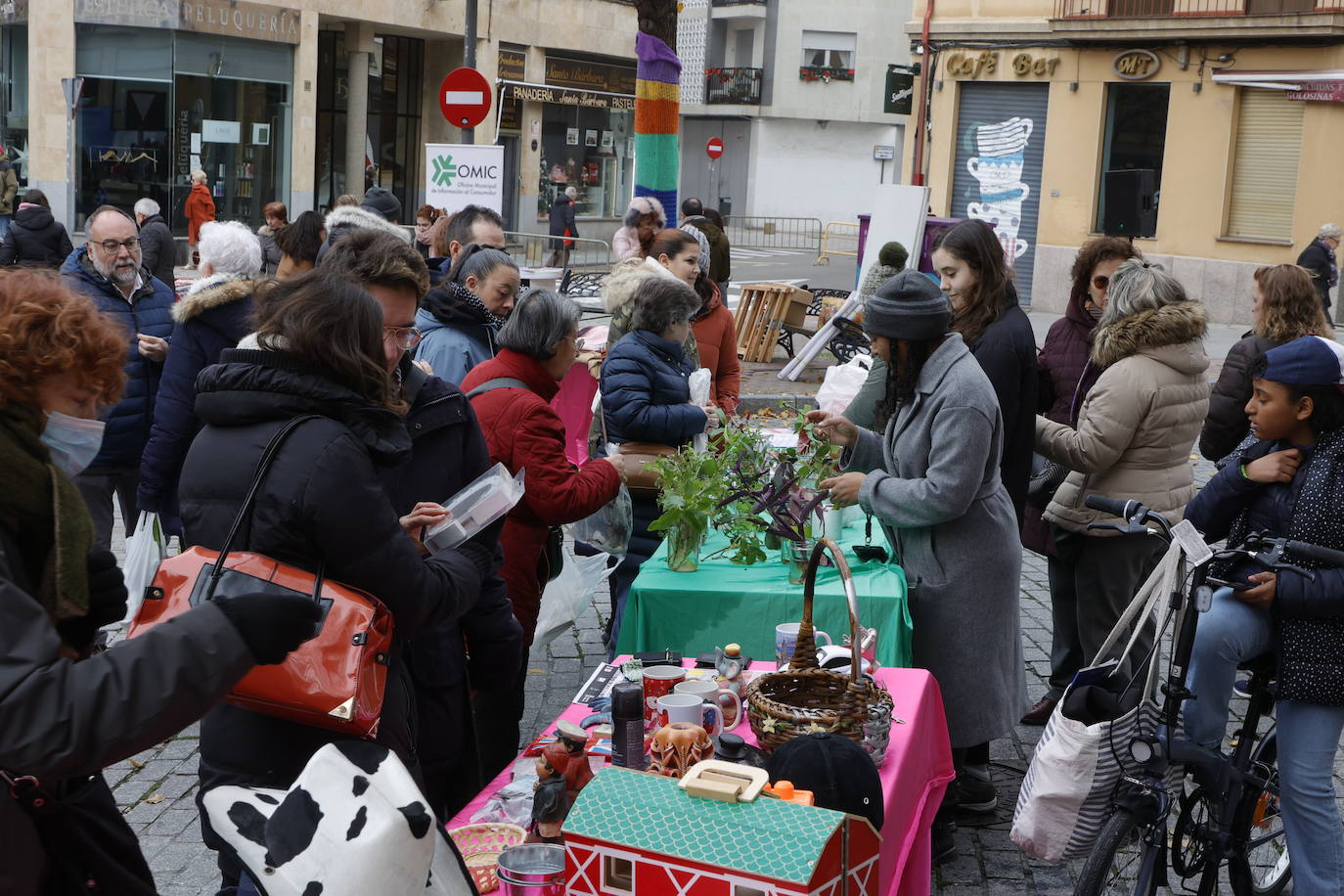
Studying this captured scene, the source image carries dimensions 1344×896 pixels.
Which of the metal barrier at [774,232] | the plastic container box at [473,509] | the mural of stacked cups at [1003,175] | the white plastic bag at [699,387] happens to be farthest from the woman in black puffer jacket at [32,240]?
the metal barrier at [774,232]

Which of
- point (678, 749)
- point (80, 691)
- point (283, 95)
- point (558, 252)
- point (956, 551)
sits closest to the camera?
point (80, 691)

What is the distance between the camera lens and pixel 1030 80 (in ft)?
84.0

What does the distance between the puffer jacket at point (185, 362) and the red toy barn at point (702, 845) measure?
371cm

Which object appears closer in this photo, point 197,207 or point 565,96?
point 197,207

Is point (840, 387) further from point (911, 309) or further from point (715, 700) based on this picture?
point (715, 700)

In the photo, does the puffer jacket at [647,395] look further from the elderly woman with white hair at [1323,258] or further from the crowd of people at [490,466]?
the elderly woman with white hair at [1323,258]

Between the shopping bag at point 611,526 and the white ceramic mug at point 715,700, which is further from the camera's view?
the shopping bag at point 611,526

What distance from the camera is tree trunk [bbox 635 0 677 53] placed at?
11.2 metres

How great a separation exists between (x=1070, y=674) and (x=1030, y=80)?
22043 millimetres

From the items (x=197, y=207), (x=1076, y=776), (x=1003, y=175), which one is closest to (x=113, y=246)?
(x=1076, y=776)

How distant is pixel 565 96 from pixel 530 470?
32571 mm

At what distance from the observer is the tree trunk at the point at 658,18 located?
11.2 m

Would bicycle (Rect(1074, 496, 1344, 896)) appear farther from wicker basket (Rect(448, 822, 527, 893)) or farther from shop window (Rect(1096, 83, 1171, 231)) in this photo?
shop window (Rect(1096, 83, 1171, 231))

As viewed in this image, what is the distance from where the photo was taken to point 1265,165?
22.6m
